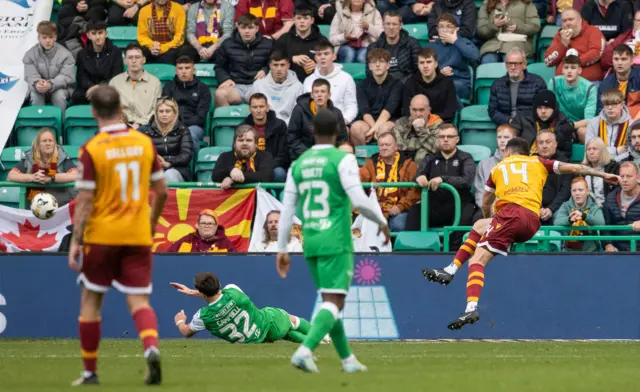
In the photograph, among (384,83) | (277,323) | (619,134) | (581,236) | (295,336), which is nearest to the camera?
(277,323)

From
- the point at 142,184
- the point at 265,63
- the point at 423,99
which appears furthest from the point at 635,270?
the point at 142,184

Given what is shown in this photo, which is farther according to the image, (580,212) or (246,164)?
(246,164)

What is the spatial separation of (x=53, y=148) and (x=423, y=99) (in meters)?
5.29

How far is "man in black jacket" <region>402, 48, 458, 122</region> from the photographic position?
1877 cm

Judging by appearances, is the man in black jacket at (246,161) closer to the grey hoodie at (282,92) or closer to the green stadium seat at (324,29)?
the grey hoodie at (282,92)

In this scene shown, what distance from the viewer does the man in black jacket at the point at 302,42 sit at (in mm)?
19844

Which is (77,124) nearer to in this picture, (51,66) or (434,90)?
(51,66)

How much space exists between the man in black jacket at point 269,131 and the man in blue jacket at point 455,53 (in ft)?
9.36

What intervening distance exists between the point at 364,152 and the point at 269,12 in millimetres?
3937

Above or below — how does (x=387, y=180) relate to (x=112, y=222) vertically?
below

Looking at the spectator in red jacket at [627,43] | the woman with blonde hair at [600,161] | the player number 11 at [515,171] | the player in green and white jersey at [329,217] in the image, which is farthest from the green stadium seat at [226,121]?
the player in green and white jersey at [329,217]

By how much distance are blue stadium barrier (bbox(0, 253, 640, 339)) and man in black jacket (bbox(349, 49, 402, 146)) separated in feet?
9.37

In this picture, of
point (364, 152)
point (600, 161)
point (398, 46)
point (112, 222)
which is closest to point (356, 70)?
point (398, 46)

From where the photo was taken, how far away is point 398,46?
64.2 ft
